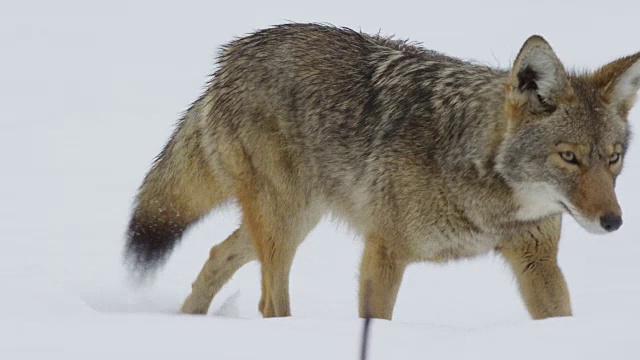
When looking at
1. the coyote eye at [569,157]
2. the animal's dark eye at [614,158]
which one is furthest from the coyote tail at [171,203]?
the animal's dark eye at [614,158]

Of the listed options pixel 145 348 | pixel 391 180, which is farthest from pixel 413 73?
pixel 145 348

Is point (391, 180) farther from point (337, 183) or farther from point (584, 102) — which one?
point (584, 102)

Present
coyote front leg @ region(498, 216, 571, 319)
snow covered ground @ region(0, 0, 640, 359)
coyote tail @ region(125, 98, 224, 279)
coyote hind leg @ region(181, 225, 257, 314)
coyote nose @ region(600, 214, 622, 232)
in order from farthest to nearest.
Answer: coyote hind leg @ region(181, 225, 257, 314) → coyote tail @ region(125, 98, 224, 279) → coyote front leg @ region(498, 216, 571, 319) → coyote nose @ region(600, 214, 622, 232) → snow covered ground @ region(0, 0, 640, 359)

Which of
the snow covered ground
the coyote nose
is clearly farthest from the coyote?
the snow covered ground

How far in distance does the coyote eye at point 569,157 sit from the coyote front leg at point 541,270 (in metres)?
0.61

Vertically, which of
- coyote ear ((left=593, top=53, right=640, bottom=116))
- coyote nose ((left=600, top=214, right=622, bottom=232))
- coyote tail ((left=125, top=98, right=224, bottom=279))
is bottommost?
coyote tail ((left=125, top=98, right=224, bottom=279))

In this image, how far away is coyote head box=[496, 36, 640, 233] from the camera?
16.2 ft

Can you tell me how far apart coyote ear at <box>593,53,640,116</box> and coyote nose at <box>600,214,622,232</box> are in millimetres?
642

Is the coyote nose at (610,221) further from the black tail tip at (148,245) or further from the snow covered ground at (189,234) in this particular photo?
the black tail tip at (148,245)

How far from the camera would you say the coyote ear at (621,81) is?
521cm

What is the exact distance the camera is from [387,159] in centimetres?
566

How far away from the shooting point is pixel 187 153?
6727mm

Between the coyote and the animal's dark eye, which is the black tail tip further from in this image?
the animal's dark eye

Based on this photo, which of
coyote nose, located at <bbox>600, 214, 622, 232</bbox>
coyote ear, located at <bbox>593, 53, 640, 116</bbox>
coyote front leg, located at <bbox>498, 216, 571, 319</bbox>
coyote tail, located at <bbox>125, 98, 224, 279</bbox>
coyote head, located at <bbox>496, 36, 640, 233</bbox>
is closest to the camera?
coyote nose, located at <bbox>600, 214, 622, 232</bbox>
